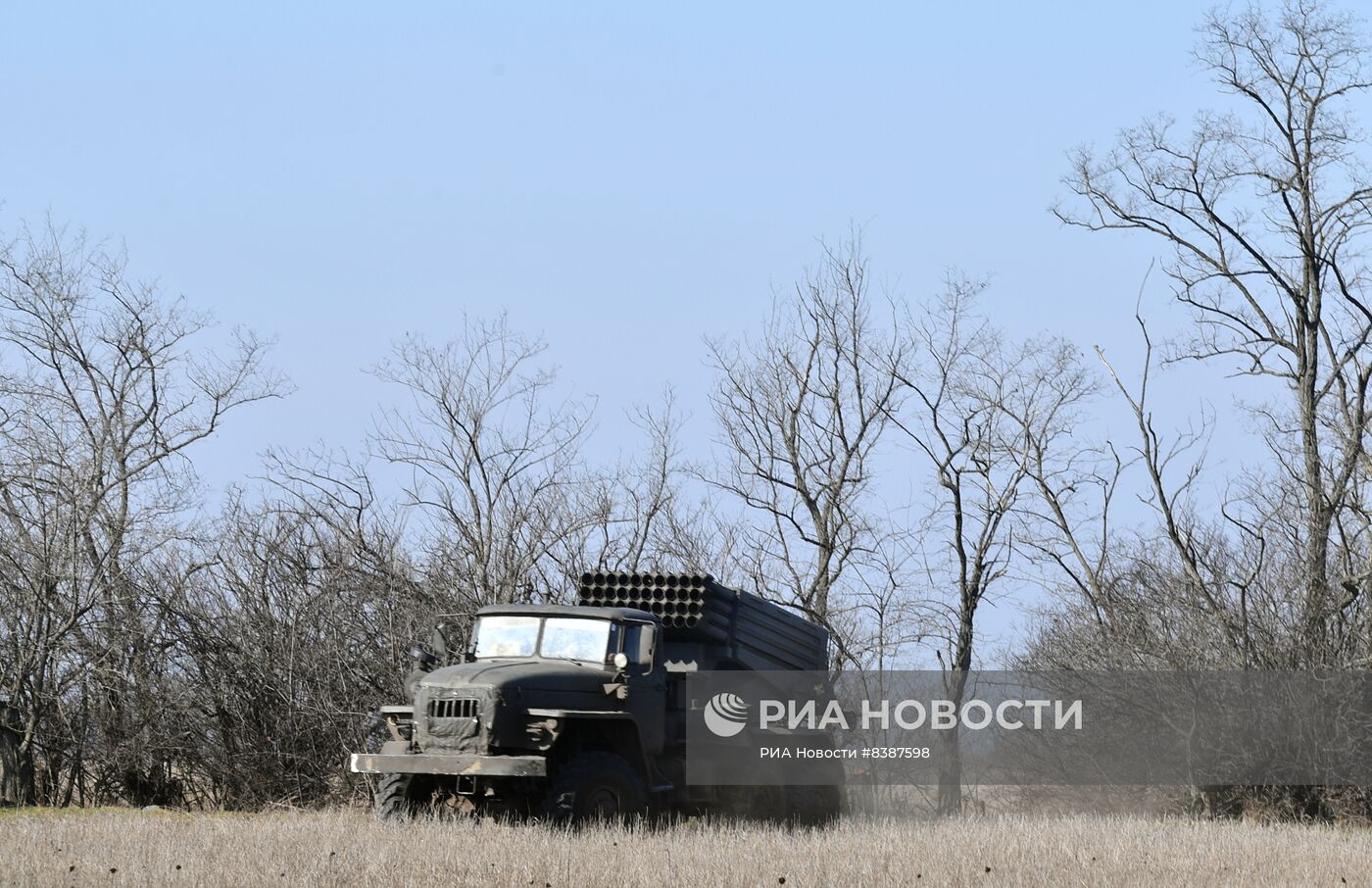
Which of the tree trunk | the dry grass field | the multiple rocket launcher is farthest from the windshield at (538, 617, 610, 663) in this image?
the tree trunk

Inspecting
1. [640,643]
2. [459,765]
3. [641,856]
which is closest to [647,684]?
[640,643]

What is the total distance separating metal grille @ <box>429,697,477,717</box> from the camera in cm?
1313

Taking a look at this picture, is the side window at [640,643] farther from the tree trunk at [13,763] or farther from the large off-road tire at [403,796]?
the tree trunk at [13,763]

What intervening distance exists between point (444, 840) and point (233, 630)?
389 inches

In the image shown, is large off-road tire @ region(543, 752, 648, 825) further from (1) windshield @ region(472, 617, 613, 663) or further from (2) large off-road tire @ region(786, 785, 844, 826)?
(2) large off-road tire @ region(786, 785, 844, 826)

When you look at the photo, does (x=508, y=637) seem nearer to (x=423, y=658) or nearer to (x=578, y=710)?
(x=423, y=658)

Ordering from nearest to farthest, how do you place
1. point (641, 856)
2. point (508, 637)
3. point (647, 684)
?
point (641, 856), point (647, 684), point (508, 637)

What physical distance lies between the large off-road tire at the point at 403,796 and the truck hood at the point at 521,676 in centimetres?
88

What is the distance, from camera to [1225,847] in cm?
1224

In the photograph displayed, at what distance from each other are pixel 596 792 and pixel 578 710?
2.59ft

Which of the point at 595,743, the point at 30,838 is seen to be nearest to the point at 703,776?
the point at 595,743

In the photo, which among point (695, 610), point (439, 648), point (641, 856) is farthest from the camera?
point (695, 610)

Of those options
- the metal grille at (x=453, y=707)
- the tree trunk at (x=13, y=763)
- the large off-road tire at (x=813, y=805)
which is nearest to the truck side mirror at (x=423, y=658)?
the metal grille at (x=453, y=707)

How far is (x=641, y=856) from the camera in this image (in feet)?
34.4
